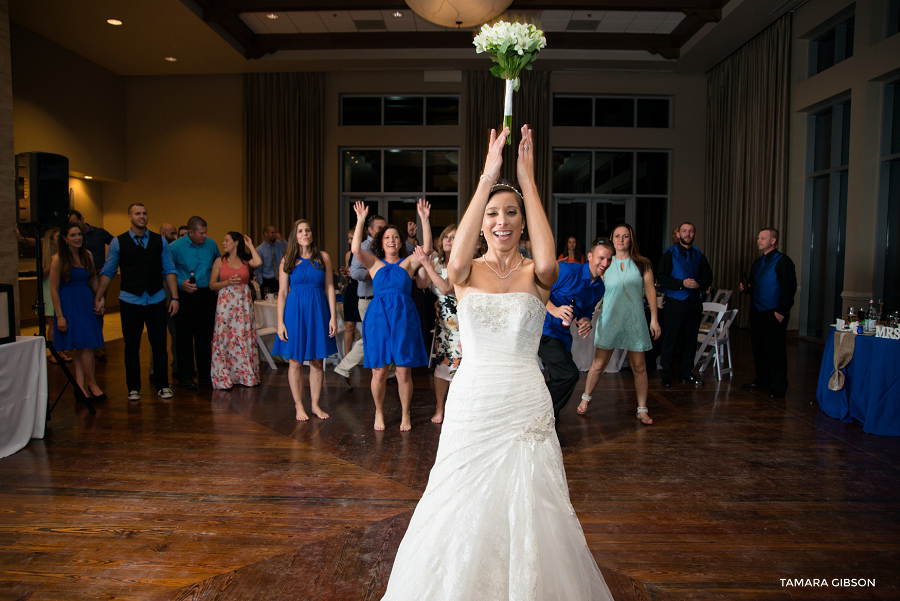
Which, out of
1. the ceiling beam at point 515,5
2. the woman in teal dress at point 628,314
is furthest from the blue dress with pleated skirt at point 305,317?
the ceiling beam at point 515,5

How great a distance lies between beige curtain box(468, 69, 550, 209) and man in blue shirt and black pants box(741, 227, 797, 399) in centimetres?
658

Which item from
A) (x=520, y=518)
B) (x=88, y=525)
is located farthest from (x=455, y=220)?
(x=520, y=518)

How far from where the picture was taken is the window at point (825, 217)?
8.65 meters

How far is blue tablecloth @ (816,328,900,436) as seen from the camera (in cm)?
429

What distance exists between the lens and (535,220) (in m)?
1.90

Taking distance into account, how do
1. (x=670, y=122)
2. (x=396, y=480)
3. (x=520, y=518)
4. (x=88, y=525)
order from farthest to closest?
(x=670, y=122) → (x=396, y=480) → (x=88, y=525) → (x=520, y=518)

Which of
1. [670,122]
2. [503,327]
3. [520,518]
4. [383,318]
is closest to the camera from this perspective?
[520,518]

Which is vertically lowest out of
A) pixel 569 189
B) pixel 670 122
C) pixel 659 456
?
pixel 659 456

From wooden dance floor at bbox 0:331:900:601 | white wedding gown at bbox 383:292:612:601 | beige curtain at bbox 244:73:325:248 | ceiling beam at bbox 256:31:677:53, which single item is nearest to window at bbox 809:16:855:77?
ceiling beam at bbox 256:31:677:53

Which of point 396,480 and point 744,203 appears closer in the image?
point 396,480

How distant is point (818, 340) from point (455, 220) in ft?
23.2

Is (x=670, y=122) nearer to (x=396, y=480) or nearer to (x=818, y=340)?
(x=818, y=340)

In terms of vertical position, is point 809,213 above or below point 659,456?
above

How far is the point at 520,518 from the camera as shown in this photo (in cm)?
173
